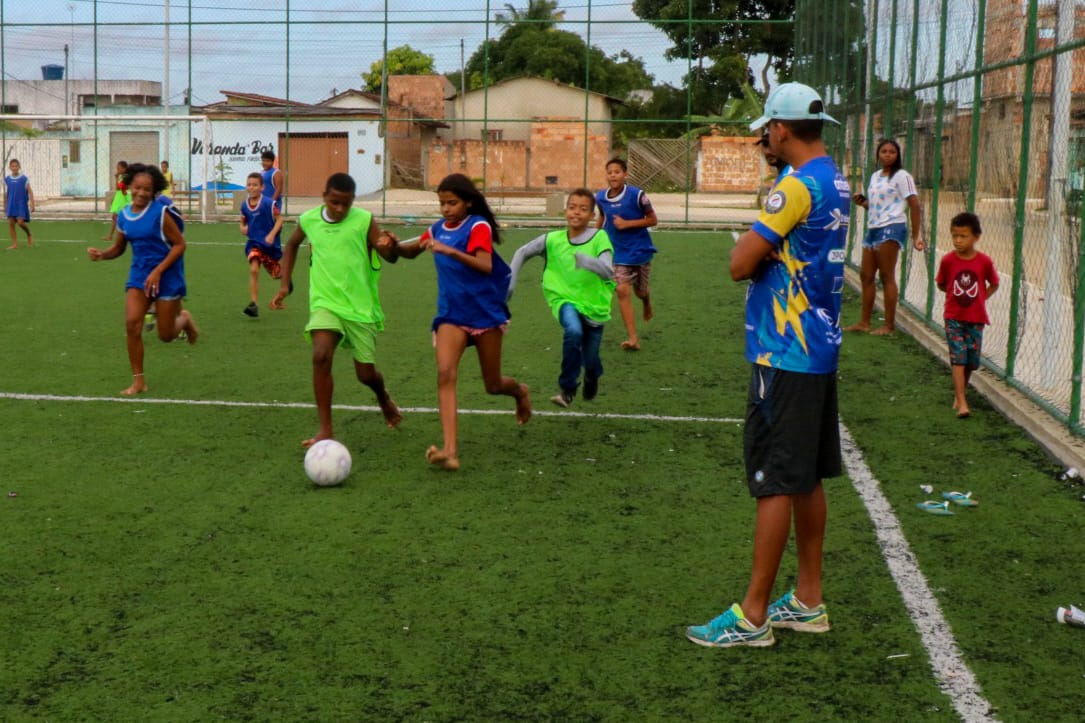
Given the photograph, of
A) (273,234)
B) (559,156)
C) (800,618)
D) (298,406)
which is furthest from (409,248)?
(559,156)

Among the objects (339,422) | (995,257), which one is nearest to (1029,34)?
(995,257)

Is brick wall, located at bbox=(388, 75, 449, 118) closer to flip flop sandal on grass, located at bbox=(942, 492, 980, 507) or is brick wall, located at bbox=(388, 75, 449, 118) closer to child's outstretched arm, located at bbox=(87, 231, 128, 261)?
Result: child's outstretched arm, located at bbox=(87, 231, 128, 261)

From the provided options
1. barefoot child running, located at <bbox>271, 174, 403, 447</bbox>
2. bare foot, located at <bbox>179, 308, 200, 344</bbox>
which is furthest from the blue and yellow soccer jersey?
bare foot, located at <bbox>179, 308, 200, 344</bbox>

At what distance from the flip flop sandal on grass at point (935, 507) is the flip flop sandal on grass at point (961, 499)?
0.07m

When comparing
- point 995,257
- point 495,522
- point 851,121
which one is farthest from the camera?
point 851,121

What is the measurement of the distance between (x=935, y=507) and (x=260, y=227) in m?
10.7

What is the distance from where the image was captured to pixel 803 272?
181 inches

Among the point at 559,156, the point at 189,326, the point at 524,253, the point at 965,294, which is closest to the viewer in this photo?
the point at 524,253

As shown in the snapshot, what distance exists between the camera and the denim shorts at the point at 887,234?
1259cm

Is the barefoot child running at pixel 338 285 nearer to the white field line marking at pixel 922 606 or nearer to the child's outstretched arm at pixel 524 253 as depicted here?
the child's outstretched arm at pixel 524 253

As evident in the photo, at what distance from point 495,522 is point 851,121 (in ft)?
50.2

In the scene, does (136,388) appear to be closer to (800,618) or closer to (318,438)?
(318,438)

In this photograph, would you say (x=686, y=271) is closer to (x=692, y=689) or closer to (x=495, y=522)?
(x=495, y=522)

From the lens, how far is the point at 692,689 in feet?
14.5
